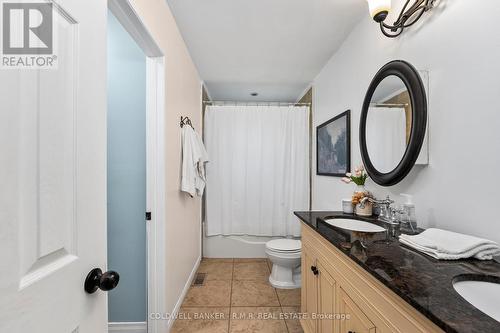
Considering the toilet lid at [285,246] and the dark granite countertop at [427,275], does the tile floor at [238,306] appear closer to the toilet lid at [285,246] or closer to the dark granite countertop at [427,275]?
the toilet lid at [285,246]

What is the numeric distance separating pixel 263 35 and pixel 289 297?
8.01 feet

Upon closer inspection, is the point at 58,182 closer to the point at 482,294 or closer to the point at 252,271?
the point at 482,294

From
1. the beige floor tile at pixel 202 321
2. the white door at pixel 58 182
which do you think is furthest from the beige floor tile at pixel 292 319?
the white door at pixel 58 182

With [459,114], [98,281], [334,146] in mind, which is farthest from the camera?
[334,146]

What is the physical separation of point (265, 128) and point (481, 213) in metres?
2.49

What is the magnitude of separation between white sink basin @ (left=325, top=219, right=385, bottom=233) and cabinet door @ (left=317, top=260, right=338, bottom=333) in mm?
285

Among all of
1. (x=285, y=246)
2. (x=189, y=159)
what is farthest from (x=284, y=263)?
(x=189, y=159)

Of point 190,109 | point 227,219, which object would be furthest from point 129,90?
point 227,219

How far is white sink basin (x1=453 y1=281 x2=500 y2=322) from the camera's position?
2.11 feet

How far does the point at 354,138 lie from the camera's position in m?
1.93

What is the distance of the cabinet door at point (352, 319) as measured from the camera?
849mm

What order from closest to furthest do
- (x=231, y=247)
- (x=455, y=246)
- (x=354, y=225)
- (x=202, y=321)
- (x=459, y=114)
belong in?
(x=455, y=246) → (x=459, y=114) → (x=354, y=225) → (x=202, y=321) → (x=231, y=247)

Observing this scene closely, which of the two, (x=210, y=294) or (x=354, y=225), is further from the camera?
(x=210, y=294)

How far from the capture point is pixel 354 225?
1.46 m
